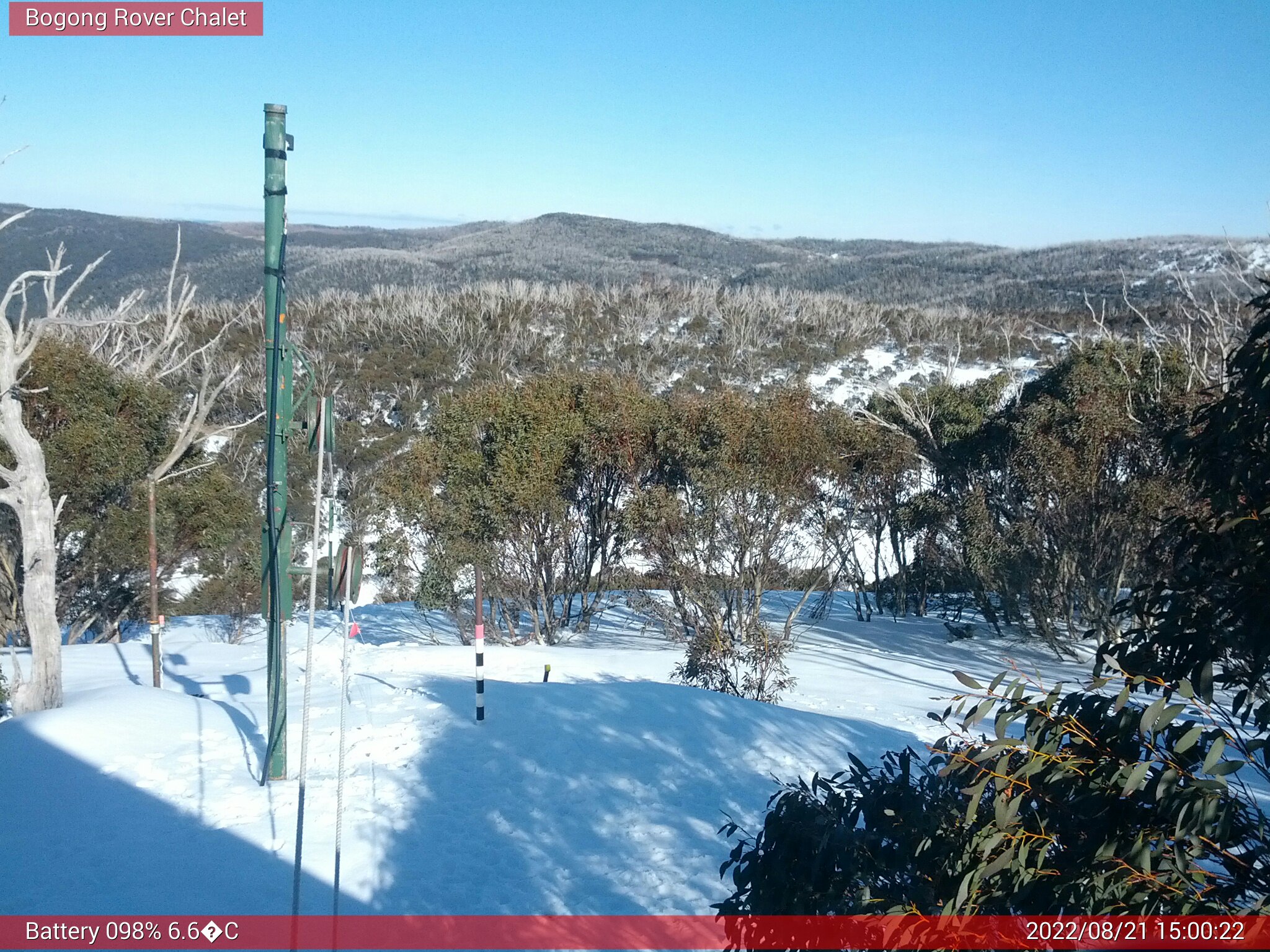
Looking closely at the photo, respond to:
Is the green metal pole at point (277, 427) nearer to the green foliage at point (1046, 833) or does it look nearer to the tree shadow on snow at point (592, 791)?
the tree shadow on snow at point (592, 791)

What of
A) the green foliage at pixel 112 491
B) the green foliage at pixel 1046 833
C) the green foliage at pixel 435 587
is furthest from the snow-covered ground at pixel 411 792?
the green foliage at pixel 112 491

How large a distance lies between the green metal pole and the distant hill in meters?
38.0

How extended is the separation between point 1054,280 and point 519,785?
2563 inches

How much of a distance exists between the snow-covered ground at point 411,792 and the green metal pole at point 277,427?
2.33ft

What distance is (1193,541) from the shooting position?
2660 mm

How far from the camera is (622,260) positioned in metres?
84.2

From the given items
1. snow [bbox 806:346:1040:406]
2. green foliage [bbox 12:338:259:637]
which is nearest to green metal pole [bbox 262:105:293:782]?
green foliage [bbox 12:338:259:637]

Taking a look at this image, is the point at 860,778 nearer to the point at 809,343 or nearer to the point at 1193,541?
the point at 1193,541

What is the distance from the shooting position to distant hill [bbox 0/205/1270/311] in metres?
56.2

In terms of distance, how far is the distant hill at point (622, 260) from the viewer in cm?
5622

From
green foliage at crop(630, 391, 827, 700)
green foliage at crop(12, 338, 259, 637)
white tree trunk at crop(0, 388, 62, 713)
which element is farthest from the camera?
green foliage at crop(12, 338, 259, 637)

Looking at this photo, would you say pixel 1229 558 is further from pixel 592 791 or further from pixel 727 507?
pixel 727 507

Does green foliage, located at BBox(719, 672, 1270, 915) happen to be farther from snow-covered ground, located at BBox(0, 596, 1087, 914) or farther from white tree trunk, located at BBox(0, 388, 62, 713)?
white tree trunk, located at BBox(0, 388, 62, 713)

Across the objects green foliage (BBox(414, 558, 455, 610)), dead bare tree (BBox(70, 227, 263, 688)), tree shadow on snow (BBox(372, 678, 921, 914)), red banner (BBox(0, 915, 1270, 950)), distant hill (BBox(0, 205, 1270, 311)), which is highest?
distant hill (BBox(0, 205, 1270, 311))
